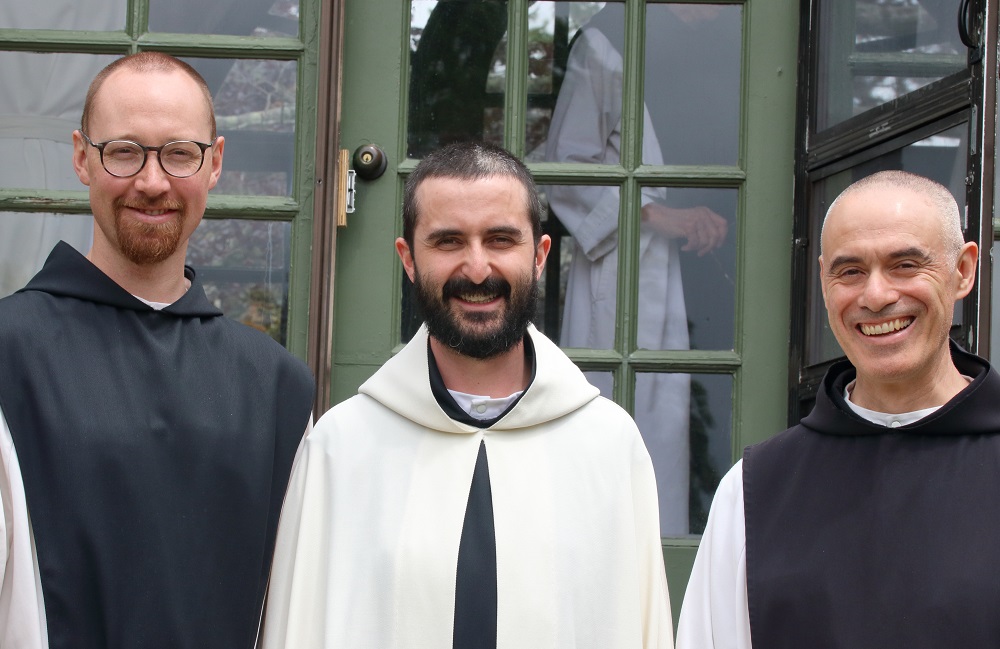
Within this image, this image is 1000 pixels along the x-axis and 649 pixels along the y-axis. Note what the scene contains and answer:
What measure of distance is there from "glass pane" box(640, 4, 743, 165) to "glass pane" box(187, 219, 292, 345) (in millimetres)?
1296

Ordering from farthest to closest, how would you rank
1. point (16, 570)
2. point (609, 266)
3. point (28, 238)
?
point (609, 266)
point (28, 238)
point (16, 570)

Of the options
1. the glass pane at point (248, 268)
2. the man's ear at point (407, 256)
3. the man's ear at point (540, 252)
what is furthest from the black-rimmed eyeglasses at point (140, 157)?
the glass pane at point (248, 268)

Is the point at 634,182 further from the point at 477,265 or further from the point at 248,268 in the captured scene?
the point at 477,265

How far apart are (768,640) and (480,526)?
0.75 m

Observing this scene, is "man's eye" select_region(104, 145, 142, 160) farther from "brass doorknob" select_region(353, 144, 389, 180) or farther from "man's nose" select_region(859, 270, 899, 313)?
"man's nose" select_region(859, 270, 899, 313)

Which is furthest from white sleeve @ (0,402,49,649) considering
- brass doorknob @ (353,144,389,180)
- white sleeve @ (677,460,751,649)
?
brass doorknob @ (353,144,389,180)

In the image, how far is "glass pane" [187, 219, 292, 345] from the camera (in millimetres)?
5129

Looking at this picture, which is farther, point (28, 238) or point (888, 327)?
point (28, 238)

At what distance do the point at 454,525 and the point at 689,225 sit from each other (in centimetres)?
182

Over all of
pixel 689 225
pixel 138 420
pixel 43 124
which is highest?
pixel 43 124

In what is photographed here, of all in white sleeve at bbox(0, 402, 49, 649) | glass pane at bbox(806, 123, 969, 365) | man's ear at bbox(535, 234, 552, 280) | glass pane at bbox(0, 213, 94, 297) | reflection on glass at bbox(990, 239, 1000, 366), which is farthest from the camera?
glass pane at bbox(0, 213, 94, 297)

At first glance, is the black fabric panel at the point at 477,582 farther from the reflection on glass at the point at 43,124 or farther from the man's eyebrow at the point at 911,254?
A: the reflection on glass at the point at 43,124

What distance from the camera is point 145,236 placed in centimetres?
370

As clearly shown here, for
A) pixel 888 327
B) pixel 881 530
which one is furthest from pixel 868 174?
pixel 881 530
